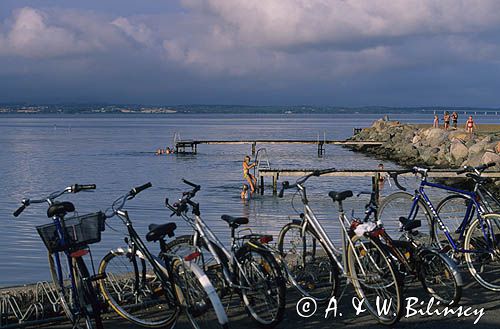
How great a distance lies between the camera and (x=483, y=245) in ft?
22.9

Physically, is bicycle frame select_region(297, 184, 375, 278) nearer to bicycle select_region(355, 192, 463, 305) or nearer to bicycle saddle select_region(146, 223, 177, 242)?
bicycle select_region(355, 192, 463, 305)

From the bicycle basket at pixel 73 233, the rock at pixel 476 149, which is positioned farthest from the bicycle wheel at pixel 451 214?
the rock at pixel 476 149

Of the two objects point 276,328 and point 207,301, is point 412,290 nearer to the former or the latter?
point 276,328

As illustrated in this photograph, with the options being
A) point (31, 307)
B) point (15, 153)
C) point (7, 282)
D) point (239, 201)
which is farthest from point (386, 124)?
point (31, 307)

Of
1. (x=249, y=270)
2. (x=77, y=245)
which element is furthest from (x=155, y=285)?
(x=77, y=245)

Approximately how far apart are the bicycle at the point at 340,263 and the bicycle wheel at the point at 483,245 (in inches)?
55.6

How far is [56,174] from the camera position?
33.8 m

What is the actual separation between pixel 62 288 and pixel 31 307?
1.52 feet

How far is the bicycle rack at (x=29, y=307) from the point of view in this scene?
5.79 metres

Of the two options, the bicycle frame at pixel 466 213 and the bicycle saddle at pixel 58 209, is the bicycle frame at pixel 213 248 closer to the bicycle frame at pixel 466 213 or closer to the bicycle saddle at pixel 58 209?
the bicycle saddle at pixel 58 209

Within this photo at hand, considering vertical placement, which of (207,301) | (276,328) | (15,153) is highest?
(207,301)

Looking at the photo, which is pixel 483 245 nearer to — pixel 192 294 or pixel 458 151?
pixel 192 294

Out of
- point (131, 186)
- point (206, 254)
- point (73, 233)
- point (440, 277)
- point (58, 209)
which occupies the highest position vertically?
point (58, 209)

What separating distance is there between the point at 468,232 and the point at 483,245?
249 mm
